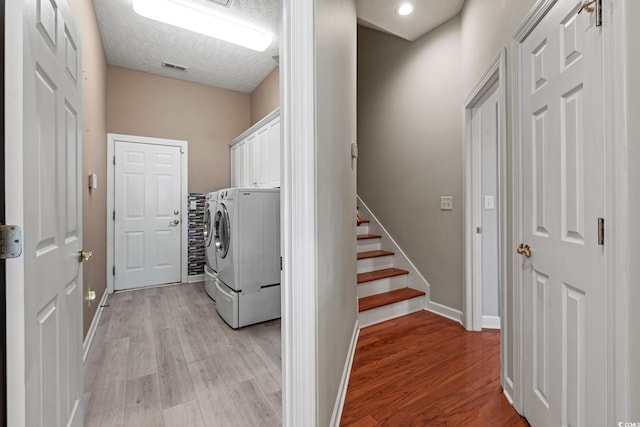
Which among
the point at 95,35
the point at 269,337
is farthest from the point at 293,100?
the point at 95,35

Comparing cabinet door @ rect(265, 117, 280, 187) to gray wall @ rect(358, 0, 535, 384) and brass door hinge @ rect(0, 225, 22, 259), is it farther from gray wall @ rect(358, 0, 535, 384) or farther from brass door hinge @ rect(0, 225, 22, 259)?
brass door hinge @ rect(0, 225, 22, 259)

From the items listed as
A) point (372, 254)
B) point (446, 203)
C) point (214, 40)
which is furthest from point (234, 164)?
point (446, 203)

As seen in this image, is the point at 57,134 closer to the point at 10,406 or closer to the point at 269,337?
the point at 10,406

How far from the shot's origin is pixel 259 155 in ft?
12.5

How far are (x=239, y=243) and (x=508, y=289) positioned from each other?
83.7 inches

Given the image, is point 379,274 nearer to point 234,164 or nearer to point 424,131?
point 424,131

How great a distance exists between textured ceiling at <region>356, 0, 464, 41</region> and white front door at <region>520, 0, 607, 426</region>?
1.47 meters

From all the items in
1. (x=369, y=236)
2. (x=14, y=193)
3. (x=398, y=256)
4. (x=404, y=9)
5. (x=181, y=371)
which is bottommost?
(x=181, y=371)

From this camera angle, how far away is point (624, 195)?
2.87ft

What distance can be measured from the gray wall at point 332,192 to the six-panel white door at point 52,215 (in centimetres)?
88

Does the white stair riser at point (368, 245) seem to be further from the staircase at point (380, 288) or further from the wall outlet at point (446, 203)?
the wall outlet at point (446, 203)

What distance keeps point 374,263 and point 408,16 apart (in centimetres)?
249

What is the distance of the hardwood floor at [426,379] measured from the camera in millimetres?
1486

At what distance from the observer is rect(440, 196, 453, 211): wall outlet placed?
9.04 feet
